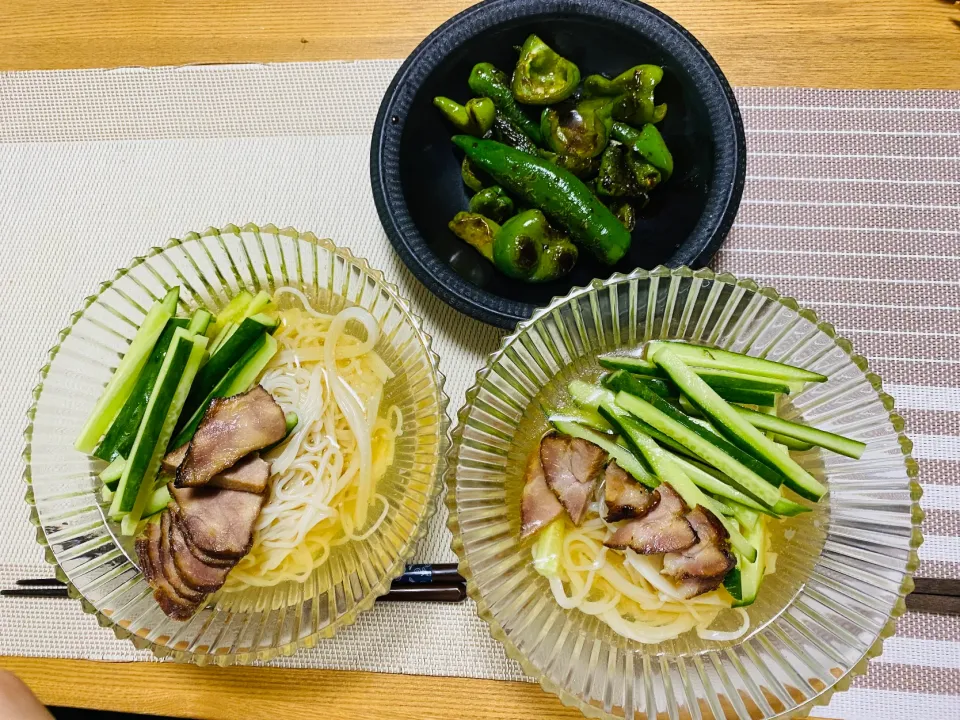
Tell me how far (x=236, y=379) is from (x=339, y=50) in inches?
44.4

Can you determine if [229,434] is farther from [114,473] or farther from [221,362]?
[114,473]

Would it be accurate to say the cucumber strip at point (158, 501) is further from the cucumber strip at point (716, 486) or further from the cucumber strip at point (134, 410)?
the cucumber strip at point (716, 486)

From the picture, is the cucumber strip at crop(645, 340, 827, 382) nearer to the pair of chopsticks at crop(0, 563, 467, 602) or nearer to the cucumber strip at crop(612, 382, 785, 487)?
the cucumber strip at crop(612, 382, 785, 487)

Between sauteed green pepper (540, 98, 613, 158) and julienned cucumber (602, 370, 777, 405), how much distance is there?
25.7 inches

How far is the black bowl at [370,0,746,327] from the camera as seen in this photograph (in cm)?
165

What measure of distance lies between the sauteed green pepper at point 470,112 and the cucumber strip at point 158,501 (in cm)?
118

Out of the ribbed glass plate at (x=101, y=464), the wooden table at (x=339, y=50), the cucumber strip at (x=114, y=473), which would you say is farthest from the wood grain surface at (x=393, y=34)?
the cucumber strip at (x=114, y=473)

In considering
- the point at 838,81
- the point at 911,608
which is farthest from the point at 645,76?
the point at 911,608

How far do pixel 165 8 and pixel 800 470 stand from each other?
226cm

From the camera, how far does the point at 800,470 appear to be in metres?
1.41

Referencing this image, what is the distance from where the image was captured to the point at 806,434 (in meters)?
1.40

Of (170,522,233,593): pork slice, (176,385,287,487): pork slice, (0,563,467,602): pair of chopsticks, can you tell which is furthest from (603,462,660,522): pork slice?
(170,522,233,593): pork slice

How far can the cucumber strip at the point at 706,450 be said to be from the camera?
1368mm

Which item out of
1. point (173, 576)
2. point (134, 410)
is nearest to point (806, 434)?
point (173, 576)
